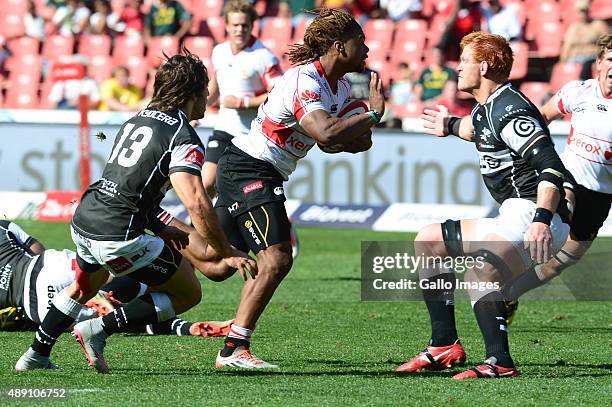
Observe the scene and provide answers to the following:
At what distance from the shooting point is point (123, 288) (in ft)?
28.6

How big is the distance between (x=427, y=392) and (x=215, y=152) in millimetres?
5622

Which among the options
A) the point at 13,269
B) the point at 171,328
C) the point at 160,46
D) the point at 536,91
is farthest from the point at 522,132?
the point at 160,46

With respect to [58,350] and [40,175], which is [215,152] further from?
[40,175]

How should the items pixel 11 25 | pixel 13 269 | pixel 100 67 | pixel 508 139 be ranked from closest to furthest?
pixel 508 139, pixel 13 269, pixel 100 67, pixel 11 25

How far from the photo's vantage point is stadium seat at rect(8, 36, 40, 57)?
2306 centimetres

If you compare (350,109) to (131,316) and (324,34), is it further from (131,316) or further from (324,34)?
(131,316)

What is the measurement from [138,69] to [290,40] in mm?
2823

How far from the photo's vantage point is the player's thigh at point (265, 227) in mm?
7520

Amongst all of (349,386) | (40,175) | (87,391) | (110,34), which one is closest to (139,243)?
(87,391)

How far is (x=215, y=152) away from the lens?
11.8m

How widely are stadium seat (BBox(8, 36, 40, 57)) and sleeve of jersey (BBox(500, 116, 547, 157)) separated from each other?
17.4 m

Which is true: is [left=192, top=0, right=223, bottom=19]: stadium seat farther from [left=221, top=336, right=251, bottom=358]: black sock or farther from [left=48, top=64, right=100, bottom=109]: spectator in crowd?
[left=221, top=336, right=251, bottom=358]: black sock

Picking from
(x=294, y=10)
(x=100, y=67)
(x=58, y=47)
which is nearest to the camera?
(x=294, y=10)

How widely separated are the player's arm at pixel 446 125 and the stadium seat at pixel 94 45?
15.5 m
